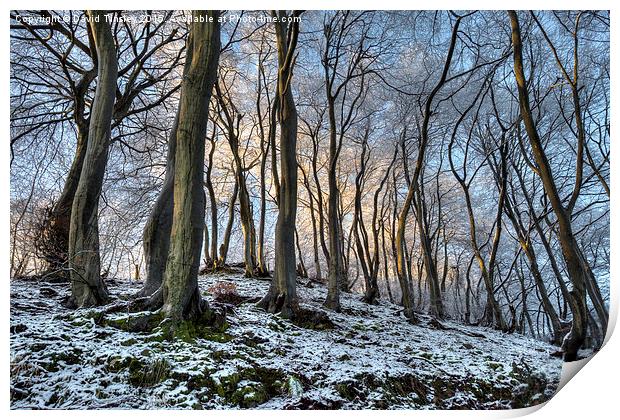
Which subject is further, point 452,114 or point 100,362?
point 452,114

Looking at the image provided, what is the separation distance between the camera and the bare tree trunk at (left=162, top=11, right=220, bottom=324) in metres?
2.70

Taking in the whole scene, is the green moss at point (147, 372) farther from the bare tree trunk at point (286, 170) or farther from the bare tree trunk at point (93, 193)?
the bare tree trunk at point (286, 170)

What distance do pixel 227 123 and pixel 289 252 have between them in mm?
3065

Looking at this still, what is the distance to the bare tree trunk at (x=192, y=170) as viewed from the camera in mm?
2695

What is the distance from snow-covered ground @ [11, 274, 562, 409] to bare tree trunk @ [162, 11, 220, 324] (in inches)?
16.7

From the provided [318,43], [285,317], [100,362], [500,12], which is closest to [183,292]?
[100,362]

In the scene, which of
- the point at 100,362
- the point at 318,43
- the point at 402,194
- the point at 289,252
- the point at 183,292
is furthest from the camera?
the point at 402,194

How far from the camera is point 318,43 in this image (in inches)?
170

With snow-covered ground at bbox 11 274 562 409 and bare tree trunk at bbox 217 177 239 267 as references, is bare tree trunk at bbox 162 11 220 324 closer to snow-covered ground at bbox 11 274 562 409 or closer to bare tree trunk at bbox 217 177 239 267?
snow-covered ground at bbox 11 274 562 409

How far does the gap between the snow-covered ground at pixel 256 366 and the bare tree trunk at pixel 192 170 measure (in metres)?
0.42

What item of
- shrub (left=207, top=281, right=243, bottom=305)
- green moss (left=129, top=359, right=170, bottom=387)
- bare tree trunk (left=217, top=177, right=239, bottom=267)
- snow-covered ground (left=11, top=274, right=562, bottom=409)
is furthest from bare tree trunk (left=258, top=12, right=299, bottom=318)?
bare tree trunk (left=217, top=177, right=239, bottom=267)

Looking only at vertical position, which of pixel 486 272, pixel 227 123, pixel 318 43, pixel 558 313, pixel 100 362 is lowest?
pixel 100 362

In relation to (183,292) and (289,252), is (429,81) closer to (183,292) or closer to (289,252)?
(289,252)
